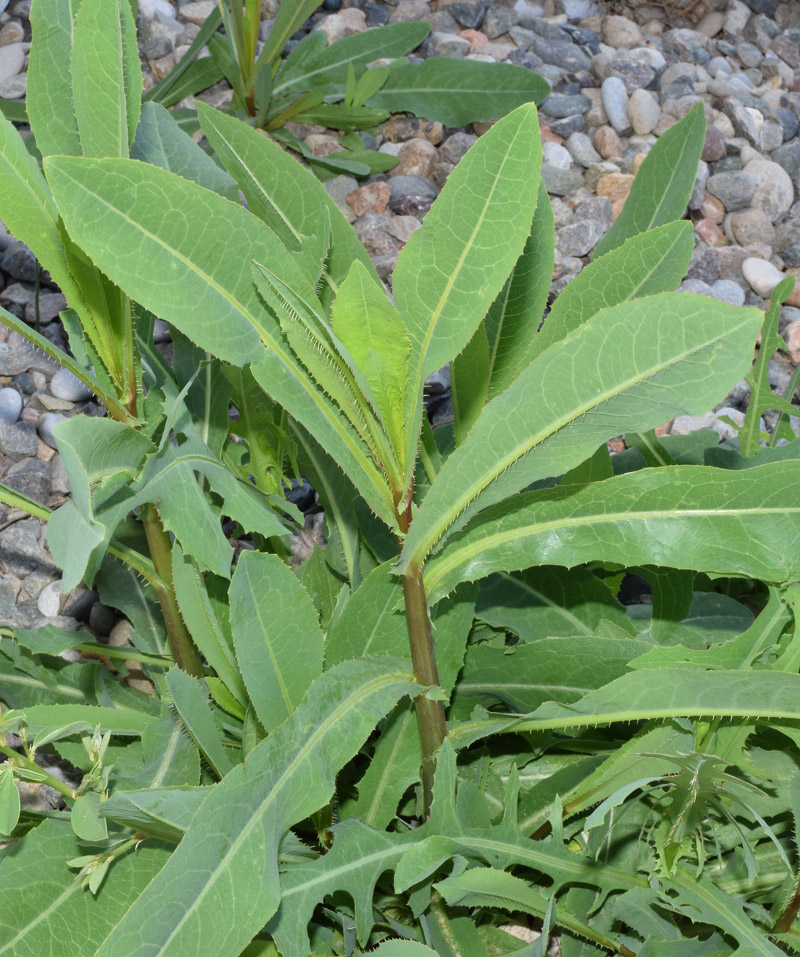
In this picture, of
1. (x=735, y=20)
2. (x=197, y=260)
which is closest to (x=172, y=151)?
(x=197, y=260)

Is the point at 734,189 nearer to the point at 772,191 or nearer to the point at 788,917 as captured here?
the point at 772,191

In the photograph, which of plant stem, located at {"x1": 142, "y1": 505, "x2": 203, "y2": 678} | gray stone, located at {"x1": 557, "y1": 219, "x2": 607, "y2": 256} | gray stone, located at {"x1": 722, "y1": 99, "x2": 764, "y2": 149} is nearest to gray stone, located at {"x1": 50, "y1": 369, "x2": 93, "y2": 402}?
plant stem, located at {"x1": 142, "y1": 505, "x2": 203, "y2": 678}

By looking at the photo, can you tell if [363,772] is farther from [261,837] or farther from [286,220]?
[286,220]

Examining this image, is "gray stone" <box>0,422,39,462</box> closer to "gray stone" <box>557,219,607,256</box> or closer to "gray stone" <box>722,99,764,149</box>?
"gray stone" <box>557,219,607,256</box>

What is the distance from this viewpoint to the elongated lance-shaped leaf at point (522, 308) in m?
1.18

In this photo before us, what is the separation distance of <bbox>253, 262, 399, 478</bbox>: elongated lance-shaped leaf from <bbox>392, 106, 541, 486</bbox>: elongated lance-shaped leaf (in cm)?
4

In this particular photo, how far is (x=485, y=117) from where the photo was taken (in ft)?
8.23

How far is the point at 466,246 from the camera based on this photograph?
0.86 metres

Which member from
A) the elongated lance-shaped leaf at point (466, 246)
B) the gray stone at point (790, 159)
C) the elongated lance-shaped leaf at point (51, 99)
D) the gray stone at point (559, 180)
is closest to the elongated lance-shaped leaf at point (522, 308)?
the elongated lance-shaped leaf at point (466, 246)

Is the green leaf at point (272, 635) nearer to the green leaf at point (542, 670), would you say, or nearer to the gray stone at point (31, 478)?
the green leaf at point (542, 670)

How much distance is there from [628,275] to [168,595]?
0.68 meters

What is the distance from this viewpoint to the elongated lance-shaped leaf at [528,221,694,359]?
1.03 metres

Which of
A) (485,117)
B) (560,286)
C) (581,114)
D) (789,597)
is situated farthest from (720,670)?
(581,114)

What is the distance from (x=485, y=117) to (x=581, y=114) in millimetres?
332
